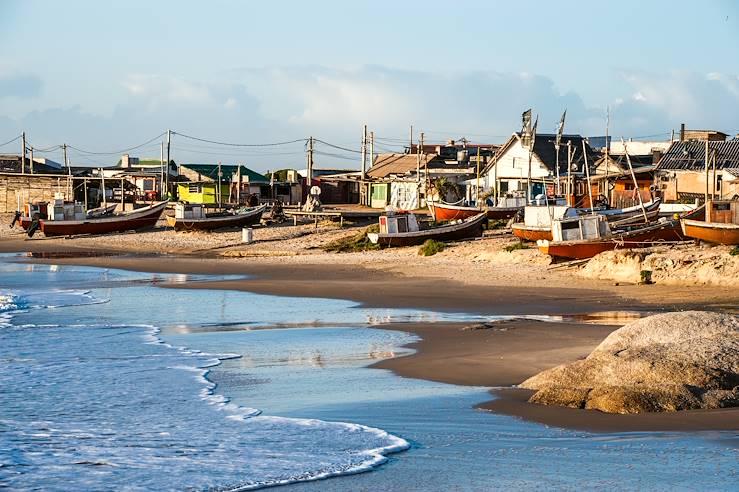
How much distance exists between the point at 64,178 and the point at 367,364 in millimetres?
58378

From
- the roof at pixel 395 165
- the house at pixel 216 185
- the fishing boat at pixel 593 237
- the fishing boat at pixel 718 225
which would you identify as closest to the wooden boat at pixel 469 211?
the house at pixel 216 185

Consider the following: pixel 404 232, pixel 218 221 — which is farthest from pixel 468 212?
pixel 218 221

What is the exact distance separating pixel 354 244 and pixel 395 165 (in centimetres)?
3051

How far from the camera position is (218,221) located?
174 feet

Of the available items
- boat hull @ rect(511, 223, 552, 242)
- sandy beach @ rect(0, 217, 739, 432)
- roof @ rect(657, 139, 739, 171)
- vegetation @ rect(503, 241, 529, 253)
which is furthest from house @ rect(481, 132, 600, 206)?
vegetation @ rect(503, 241, 529, 253)

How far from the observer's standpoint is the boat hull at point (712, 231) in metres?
29.0

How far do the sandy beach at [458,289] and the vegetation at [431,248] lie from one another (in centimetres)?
34

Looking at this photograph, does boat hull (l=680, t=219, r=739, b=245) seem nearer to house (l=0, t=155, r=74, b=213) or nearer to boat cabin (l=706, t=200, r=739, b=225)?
boat cabin (l=706, t=200, r=739, b=225)

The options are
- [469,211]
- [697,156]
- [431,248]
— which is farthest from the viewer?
[697,156]

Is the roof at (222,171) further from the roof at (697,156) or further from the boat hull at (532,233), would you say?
the boat hull at (532,233)

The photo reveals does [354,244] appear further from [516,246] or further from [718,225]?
[718,225]

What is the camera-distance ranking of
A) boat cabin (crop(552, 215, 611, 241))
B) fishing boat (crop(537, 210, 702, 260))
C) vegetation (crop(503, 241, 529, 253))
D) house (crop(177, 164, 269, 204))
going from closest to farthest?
fishing boat (crop(537, 210, 702, 260)), boat cabin (crop(552, 215, 611, 241)), vegetation (crop(503, 241, 529, 253)), house (crop(177, 164, 269, 204))

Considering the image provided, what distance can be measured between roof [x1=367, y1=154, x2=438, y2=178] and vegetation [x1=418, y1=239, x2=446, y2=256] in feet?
100

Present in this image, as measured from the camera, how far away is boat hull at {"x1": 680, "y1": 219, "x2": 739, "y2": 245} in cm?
2903
